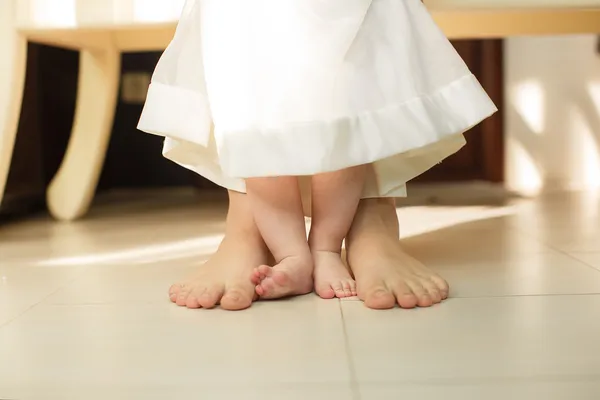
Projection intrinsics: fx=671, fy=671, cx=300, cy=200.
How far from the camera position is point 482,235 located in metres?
1.04

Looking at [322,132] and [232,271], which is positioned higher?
[322,132]

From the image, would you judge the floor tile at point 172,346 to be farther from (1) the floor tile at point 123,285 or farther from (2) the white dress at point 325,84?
(2) the white dress at point 325,84

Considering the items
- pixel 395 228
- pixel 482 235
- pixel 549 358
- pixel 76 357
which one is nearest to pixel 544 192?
pixel 482 235

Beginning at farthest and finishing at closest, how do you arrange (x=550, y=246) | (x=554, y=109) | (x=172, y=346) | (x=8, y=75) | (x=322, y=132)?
1. (x=554, y=109)
2. (x=8, y=75)
3. (x=550, y=246)
4. (x=322, y=132)
5. (x=172, y=346)

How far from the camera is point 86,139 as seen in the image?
1373mm

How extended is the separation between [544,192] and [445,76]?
1.06 m

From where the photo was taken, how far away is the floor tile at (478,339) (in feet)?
1.51

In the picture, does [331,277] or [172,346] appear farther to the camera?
[331,277]

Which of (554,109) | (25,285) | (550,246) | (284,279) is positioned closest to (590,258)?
(550,246)

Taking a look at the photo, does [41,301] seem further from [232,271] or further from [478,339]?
[478,339]

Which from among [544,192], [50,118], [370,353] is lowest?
[544,192]

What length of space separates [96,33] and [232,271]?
0.81 m

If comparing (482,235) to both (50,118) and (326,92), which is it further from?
(50,118)

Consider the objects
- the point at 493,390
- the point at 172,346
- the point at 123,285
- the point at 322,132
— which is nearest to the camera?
the point at 493,390
